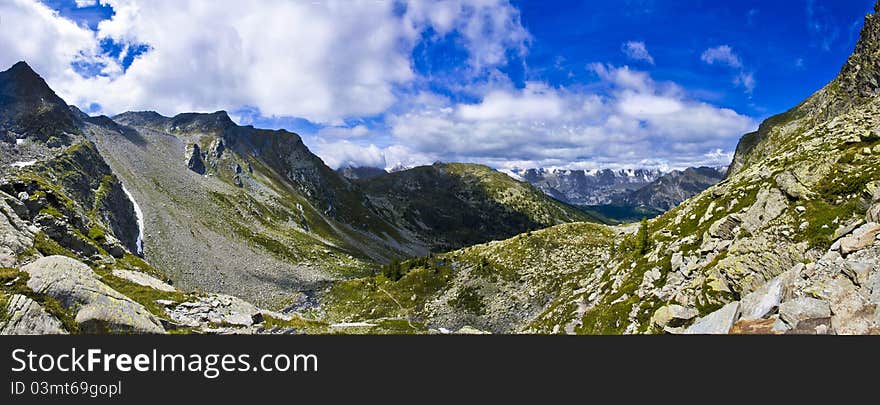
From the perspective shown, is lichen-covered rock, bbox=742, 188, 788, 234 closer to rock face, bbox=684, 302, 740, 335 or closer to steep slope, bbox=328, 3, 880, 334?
steep slope, bbox=328, 3, 880, 334

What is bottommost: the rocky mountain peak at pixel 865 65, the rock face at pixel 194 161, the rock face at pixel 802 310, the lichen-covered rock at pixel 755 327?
the lichen-covered rock at pixel 755 327

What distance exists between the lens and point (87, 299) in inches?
848

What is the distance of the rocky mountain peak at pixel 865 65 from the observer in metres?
73.4

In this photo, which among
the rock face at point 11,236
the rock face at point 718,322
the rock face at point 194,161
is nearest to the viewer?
the rock face at point 718,322

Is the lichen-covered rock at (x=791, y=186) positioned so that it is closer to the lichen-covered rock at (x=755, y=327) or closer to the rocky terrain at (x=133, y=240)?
the lichen-covered rock at (x=755, y=327)

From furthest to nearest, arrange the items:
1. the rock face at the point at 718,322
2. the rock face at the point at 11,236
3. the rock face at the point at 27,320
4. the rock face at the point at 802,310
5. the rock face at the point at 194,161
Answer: the rock face at the point at 194,161, the rock face at the point at 11,236, the rock face at the point at 718,322, the rock face at the point at 27,320, the rock face at the point at 802,310

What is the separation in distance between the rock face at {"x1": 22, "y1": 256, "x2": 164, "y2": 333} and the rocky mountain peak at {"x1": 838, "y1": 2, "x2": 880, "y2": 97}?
10518cm

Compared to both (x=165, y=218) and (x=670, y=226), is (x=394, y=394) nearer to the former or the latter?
(x=670, y=226)

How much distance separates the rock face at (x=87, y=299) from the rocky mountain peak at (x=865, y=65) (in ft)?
345

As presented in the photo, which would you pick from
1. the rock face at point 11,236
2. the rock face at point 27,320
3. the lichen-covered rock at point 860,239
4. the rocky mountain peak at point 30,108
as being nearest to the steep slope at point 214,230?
the rocky mountain peak at point 30,108

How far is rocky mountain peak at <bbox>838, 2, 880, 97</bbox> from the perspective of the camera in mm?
73375

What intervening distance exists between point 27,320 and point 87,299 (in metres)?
3.16

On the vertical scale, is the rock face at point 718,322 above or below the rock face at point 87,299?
below

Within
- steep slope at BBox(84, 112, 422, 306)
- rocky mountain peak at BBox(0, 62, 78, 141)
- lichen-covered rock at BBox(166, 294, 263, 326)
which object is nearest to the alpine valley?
lichen-covered rock at BBox(166, 294, 263, 326)
